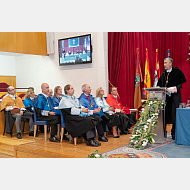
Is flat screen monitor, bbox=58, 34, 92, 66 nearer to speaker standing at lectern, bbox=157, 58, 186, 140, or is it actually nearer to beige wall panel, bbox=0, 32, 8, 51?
beige wall panel, bbox=0, 32, 8, 51

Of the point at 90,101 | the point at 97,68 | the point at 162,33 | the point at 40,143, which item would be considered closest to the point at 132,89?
the point at 97,68

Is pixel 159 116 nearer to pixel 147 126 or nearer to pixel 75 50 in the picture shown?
pixel 147 126

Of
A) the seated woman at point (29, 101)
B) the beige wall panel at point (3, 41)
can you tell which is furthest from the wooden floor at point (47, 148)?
the beige wall panel at point (3, 41)

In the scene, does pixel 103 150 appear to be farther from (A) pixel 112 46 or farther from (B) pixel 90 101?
(A) pixel 112 46

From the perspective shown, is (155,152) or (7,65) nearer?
(155,152)

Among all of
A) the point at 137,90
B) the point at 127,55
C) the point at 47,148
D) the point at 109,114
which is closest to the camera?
the point at 47,148

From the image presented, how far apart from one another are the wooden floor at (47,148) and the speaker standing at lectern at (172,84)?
111 centimetres

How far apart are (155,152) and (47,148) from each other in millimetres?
2067

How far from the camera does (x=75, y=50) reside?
26.7 ft

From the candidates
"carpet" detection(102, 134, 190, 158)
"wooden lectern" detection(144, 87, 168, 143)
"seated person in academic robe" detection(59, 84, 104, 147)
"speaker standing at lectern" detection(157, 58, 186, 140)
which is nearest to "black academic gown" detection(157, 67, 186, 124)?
"speaker standing at lectern" detection(157, 58, 186, 140)

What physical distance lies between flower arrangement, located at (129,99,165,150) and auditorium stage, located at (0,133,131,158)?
1.40ft

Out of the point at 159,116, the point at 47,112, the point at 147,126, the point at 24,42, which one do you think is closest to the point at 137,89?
the point at 159,116

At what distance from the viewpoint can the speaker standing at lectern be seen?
5367 millimetres

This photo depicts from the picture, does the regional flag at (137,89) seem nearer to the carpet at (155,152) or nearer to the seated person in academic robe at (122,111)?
the seated person in academic robe at (122,111)
